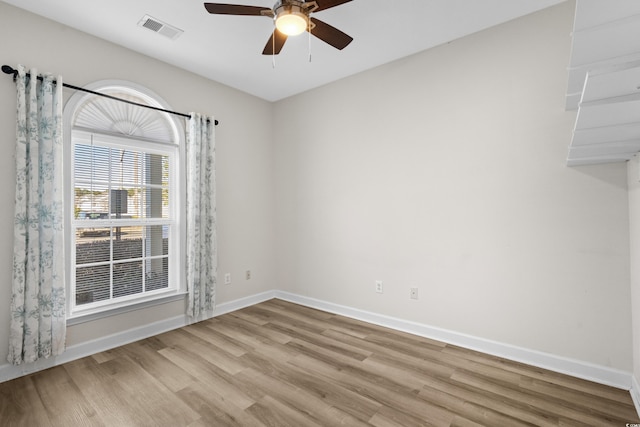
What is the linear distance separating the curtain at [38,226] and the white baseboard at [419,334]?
157 millimetres

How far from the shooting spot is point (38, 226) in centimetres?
234

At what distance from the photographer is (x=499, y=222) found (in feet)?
8.50

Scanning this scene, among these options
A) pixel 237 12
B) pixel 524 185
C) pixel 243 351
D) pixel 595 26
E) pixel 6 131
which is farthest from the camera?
pixel 243 351

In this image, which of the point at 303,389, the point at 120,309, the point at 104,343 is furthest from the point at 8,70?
the point at 303,389

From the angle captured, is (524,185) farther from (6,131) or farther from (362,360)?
(6,131)

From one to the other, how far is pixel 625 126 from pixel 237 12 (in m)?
2.11

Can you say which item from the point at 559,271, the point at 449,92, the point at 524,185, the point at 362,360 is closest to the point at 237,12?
the point at 449,92

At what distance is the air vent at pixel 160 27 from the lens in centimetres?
251

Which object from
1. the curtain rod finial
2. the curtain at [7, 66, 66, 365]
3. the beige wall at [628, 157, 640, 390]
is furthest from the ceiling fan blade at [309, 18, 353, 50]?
the curtain rod finial

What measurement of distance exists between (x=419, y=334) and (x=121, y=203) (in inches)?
126

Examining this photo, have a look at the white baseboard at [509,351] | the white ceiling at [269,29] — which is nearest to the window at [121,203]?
the white ceiling at [269,29]

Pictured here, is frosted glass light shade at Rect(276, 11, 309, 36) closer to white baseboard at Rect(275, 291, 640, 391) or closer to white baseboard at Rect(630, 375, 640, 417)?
white baseboard at Rect(275, 291, 640, 391)

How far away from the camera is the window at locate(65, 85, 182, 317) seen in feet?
8.84

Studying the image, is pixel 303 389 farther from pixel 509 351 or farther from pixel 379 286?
pixel 509 351
